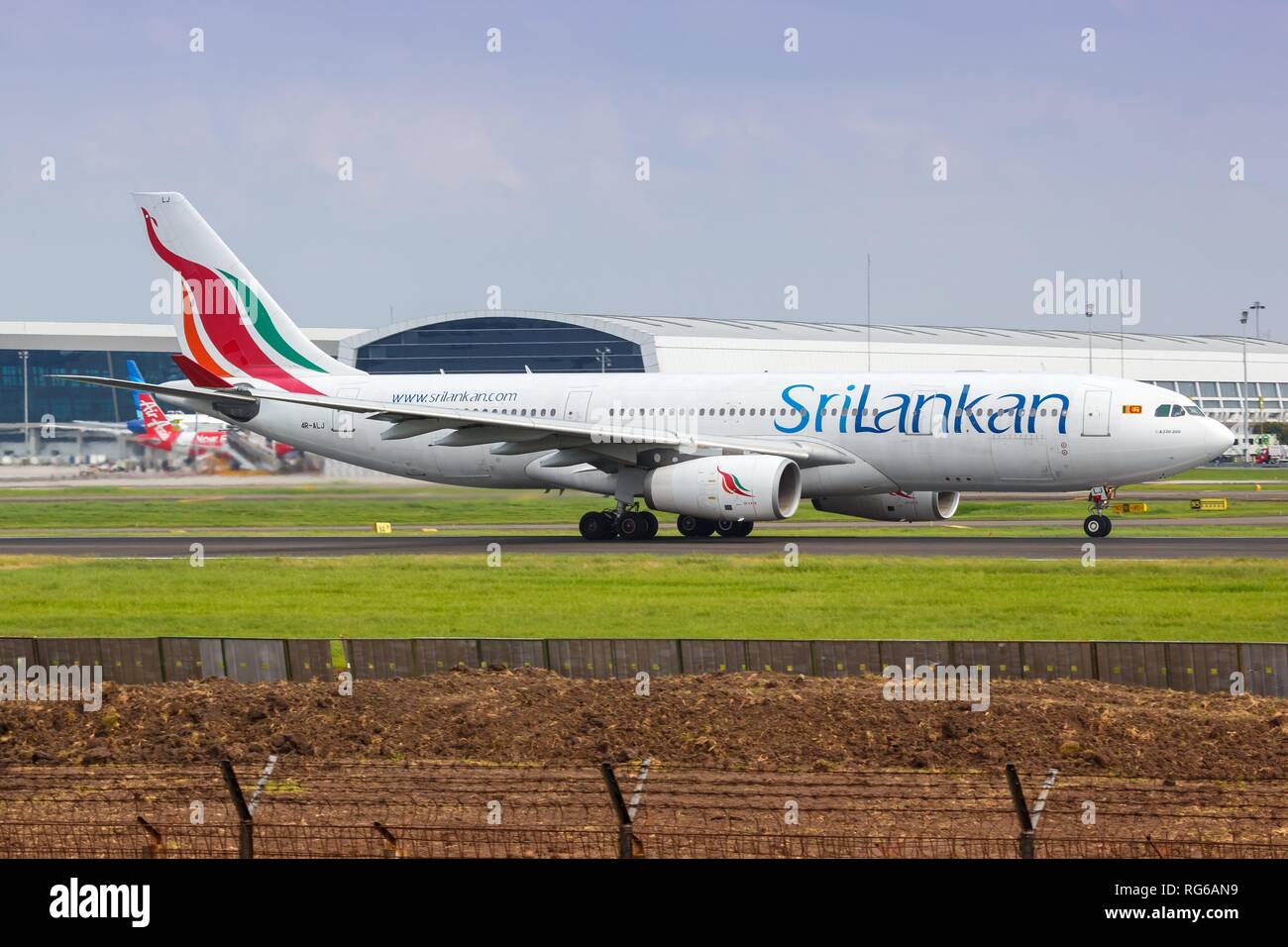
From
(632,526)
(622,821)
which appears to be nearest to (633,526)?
(632,526)

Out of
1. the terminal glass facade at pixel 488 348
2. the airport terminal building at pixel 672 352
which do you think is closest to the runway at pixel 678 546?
the airport terminal building at pixel 672 352

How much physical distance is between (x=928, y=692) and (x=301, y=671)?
8066mm

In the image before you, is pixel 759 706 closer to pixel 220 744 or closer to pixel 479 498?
pixel 220 744

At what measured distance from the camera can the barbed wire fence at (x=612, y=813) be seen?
12281mm

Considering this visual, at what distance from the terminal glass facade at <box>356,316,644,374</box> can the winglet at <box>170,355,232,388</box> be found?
75023 mm

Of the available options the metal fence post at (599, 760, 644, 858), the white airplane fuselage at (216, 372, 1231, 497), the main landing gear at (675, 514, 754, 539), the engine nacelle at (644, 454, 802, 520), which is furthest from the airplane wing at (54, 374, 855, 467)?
the metal fence post at (599, 760, 644, 858)

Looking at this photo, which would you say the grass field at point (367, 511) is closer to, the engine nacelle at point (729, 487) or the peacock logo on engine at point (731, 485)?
the engine nacelle at point (729, 487)

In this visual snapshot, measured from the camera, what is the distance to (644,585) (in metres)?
30.5

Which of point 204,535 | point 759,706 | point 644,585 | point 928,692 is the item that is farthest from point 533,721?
point 204,535

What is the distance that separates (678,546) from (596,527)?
3456mm

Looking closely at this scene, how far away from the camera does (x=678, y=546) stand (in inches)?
1582

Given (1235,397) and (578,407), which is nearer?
(578,407)

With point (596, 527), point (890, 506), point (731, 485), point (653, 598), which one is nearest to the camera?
point (653, 598)

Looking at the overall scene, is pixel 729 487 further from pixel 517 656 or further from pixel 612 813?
pixel 612 813
